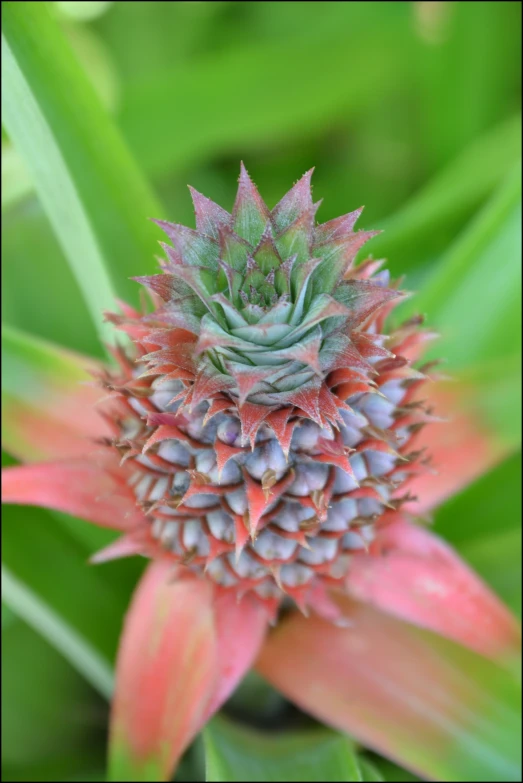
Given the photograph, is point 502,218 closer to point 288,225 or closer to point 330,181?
point 288,225

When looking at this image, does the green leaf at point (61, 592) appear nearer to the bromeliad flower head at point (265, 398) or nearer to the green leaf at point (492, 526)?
the bromeliad flower head at point (265, 398)

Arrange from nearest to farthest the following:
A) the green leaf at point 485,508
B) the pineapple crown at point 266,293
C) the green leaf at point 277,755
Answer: the pineapple crown at point 266,293
the green leaf at point 277,755
the green leaf at point 485,508

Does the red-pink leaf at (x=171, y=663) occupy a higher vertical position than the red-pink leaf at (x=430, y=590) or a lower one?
lower

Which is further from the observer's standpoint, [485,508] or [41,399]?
[485,508]

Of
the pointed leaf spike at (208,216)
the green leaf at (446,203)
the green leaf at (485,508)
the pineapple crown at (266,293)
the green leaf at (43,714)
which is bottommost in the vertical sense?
the green leaf at (43,714)

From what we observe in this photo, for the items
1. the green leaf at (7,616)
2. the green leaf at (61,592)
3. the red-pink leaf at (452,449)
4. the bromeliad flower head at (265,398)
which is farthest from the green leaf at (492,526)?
the green leaf at (7,616)

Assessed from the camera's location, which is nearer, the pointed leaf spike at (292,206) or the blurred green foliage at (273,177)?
the pointed leaf spike at (292,206)

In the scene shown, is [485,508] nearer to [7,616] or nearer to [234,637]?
[234,637]

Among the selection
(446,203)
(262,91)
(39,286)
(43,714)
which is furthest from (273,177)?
(43,714)
